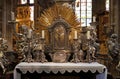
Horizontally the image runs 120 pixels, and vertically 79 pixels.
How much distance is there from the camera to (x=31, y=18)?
17.9m

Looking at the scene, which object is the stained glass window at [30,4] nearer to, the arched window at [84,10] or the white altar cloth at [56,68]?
the arched window at [84,10]

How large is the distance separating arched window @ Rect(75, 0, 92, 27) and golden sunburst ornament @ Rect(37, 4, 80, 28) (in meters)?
9.67

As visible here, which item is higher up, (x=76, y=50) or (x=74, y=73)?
(x=76, y=50)

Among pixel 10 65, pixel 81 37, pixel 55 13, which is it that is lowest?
pixel 10 65

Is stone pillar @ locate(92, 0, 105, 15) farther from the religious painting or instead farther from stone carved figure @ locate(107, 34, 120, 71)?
the religious painting

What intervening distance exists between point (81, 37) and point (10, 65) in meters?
3.16

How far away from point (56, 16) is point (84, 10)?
406 inches

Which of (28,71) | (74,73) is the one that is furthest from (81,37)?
(28,71)

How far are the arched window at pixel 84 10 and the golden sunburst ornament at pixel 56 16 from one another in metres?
9.67

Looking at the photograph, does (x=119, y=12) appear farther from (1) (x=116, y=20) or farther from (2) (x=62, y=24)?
(2) (x=62, y=24)

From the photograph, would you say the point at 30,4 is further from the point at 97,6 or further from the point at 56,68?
the point at 56,68

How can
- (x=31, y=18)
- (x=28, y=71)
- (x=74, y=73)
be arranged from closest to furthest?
1. (x=28, y=71)
2. (x=74, y=73)
3. (x=31, y=18)

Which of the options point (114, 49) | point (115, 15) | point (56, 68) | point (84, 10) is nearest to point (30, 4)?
point (84, 10)

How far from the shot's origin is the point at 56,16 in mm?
9492
